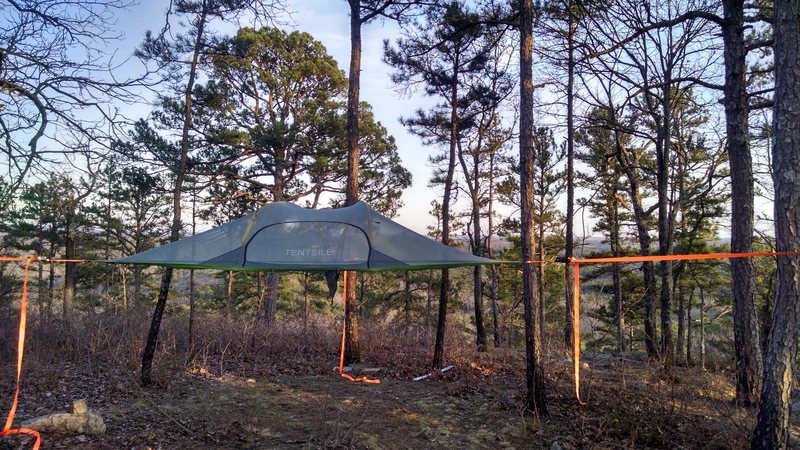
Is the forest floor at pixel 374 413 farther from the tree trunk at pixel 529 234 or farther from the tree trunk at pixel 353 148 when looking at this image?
the tree trunk at pixel 353 148

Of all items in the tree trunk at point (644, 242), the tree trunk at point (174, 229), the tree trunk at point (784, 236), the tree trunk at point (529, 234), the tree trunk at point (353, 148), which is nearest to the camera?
the tree trunk at point (784, 236)

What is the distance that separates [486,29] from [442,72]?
5.13ft

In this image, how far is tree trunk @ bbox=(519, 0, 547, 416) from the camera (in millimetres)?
4980

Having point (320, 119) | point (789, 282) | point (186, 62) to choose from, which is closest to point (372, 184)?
point (320, 119)

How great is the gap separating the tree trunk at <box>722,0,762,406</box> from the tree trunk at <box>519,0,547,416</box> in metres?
2.31

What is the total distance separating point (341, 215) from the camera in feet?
16.7

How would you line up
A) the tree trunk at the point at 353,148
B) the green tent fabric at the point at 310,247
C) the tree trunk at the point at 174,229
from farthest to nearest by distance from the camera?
the tree trunk at the point at 353,148
the tree trunk at the point at 174,229
the green tent fabric at the point at 310,247

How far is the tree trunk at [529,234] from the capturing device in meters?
4.98

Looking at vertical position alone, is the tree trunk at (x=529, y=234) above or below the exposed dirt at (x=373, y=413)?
above

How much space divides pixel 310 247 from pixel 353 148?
3.81m

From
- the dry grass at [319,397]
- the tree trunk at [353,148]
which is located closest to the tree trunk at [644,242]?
the dry grass at [319,397]

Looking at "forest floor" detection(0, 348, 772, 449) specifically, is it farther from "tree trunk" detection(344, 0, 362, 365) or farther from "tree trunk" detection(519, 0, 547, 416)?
"tree trunk" detection(344, 0, 362, 365)

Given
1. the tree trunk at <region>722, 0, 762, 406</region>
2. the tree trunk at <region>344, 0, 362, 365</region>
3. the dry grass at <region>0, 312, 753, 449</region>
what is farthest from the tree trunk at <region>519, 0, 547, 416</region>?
the tree trunk at <region>344, 0, 362, 365</region>

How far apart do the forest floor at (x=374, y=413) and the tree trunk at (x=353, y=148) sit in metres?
1.47
